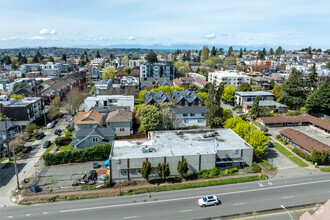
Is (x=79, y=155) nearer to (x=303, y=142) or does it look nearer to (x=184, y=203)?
(x=184, y=203)

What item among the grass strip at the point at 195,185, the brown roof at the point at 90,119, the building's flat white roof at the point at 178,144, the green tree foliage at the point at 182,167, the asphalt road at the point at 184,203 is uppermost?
the brown roof at the point at 90,119

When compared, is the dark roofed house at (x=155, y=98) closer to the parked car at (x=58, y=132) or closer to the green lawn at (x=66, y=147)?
the parked car at (x=58, y=132)

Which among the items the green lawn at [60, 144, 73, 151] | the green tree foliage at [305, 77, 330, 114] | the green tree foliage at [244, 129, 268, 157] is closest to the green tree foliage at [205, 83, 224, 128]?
the green tree foliage at [244, 129, 268, 157]

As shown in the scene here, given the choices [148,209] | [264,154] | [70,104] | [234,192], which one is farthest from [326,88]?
[70,104]

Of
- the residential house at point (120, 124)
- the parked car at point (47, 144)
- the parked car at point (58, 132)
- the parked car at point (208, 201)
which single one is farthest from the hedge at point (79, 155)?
the parked car at point (208, 201)

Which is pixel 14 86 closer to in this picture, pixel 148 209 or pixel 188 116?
pixel 188 116

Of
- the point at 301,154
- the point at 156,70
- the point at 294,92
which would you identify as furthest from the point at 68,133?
the point at 156,70
